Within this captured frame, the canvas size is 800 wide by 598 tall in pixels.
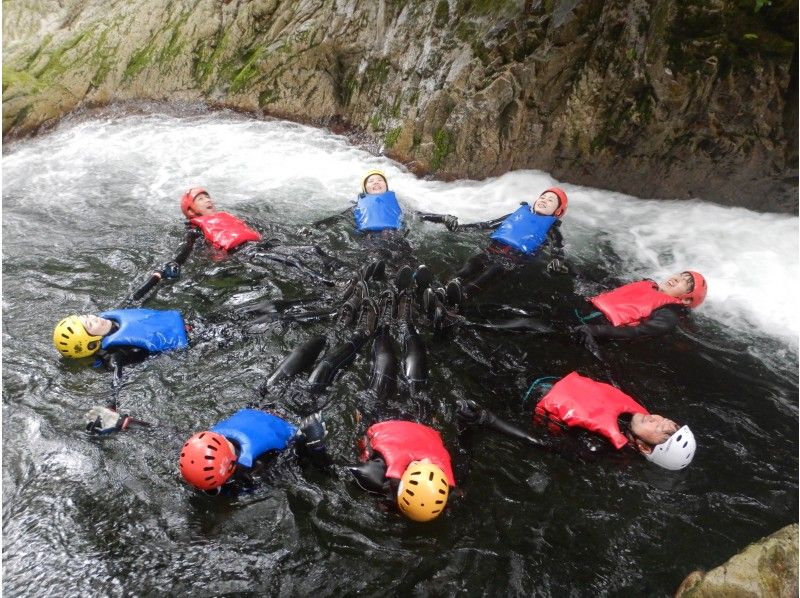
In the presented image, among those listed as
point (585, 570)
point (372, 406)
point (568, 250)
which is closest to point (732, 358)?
point (568, 250)

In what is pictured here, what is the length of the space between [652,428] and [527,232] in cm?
371

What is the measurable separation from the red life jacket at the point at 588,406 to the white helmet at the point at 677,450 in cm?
30

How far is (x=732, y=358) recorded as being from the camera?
19.0 ft

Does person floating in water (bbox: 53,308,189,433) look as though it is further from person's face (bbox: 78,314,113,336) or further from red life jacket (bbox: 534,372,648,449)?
red life jacket (bbox: 534,372,648,449)

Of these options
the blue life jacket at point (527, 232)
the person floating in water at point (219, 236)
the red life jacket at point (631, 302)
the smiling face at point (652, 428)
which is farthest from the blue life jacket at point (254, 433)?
the blue life jacket at point (527, 232)

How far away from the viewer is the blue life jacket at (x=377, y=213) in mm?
7523

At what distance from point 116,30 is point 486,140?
36.9 feet

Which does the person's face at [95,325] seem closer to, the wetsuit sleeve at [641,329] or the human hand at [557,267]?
the wetsuit sleeve at [641,329]

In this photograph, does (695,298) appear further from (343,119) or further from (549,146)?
(343,119)

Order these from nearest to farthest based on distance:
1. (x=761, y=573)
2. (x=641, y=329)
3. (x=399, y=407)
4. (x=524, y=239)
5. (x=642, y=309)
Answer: (x=761, y=573) → (x=399, y=407) → (x=641, y=329) → (x=642, y=309) → (x=524, y=239)

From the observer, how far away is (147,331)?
5191 mm

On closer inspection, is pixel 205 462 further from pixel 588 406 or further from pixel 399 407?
pixel 588 406

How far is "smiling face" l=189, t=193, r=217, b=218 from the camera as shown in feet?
24.6

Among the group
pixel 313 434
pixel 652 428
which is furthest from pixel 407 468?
pixel 652 428
